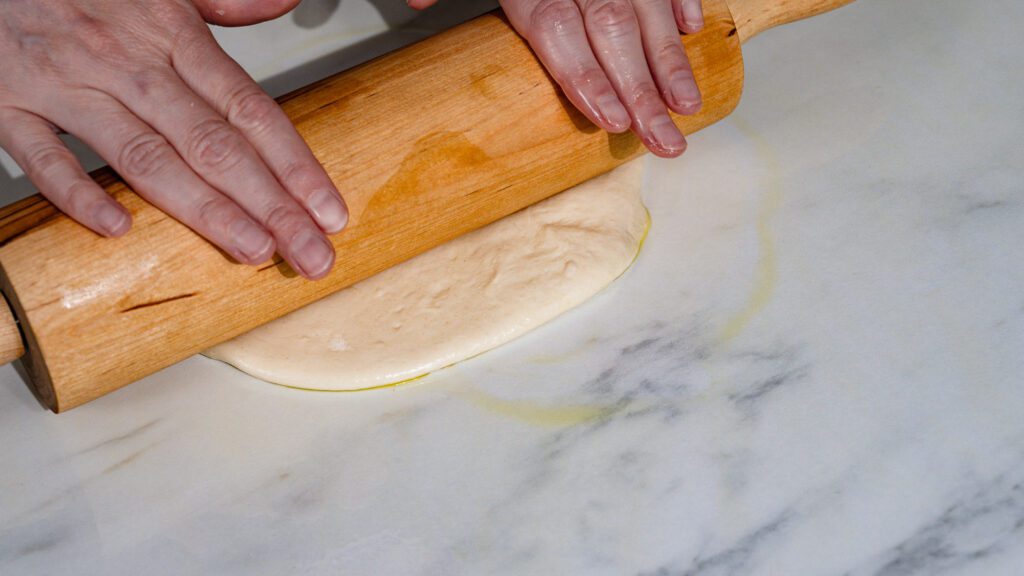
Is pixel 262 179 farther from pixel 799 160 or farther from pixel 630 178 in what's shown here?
pixel 799 160

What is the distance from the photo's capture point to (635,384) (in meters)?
1.38

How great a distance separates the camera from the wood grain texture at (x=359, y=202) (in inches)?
49.8

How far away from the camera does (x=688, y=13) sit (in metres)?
1.52

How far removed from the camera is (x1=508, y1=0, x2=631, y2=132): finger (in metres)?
1.44

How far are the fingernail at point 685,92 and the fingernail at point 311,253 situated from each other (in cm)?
55

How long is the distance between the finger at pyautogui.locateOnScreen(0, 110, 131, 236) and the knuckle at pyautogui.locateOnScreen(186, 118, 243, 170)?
11cm

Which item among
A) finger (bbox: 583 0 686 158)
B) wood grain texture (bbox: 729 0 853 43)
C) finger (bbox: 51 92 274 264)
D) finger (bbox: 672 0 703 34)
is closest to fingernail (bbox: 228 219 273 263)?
finger (bbox: 51 92 274 264)

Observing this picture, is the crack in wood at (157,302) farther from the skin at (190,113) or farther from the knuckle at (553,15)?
the knuckle at (553,15)

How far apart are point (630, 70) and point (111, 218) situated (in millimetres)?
726

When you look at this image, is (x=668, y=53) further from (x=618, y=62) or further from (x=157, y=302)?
(x=157, y=302)

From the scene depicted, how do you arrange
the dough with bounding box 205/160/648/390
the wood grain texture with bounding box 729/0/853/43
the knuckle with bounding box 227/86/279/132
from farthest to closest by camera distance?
the wood grain texture with bounding box 729/0/853/43
the dough with bounding box 205/160/648/390
the knuckle with bounding box 227/86/279/132

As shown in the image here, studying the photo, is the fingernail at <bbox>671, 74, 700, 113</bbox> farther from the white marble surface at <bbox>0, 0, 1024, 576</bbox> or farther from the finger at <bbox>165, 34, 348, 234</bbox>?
the finger at <bbox>165, 34, 348, 234</bbox>

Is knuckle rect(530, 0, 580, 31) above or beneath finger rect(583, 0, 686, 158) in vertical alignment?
above

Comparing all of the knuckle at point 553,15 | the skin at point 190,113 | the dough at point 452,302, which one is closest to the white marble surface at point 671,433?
the dough at point 452,302
